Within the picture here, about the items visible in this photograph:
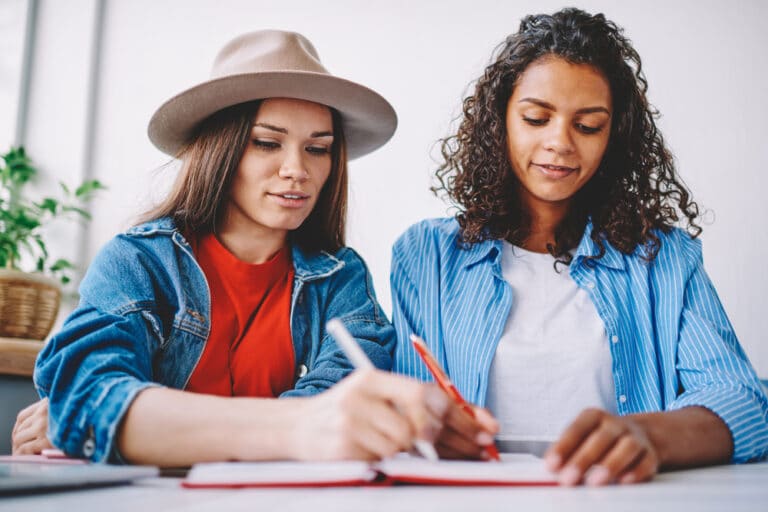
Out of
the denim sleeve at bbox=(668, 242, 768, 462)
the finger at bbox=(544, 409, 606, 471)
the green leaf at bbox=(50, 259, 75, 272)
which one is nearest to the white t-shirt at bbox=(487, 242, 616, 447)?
the denim sleeve at bbox=(668, 242, 768, 462)

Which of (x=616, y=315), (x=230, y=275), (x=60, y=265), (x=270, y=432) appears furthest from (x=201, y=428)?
(x=60, y=265)

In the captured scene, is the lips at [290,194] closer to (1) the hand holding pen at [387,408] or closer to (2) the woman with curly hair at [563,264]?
(2) the woman with curly hair at [563,264]

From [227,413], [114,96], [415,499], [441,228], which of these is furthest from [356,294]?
[114,96]

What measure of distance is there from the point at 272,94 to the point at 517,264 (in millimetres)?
590

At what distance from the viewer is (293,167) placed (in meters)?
1.20

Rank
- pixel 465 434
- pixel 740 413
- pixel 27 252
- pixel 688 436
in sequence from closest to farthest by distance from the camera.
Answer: pixel 465 434 → pixel 688 436 → pixel 740 413 → pixel 27 252

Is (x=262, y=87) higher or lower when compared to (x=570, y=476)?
higher

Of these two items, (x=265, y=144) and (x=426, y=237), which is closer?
(x=265, y=144)

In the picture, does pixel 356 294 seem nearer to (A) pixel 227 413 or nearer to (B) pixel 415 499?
(A) pixel 227 413

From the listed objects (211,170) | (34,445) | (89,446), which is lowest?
(34,445)

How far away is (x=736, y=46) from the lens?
2129 millimetres

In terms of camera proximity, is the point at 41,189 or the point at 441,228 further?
the point at 41,189

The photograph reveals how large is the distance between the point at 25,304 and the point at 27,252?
2.33ft

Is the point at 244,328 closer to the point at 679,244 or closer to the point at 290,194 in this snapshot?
the point at 290,194
